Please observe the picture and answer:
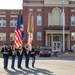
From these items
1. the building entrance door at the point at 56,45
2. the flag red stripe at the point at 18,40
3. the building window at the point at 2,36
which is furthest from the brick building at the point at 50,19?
the flag red stripe at the point at 18,40

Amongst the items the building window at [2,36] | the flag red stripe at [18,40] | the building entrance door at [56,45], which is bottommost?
the building entrance door at [56,45]

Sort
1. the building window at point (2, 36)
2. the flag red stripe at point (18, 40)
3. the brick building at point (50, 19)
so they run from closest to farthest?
the flag red stripe at point (18, 40)
the brick building at point (50, 19)
the building window at point (2, 36)

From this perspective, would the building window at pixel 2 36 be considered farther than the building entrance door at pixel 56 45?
Yes

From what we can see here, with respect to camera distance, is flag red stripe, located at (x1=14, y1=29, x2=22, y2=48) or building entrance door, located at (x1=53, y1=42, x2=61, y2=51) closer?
flag red stripe, located at (x1=14, y1=29, x2=22, y2=48)

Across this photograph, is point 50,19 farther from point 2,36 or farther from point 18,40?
point 18,40

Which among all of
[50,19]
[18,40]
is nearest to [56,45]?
[50,19]

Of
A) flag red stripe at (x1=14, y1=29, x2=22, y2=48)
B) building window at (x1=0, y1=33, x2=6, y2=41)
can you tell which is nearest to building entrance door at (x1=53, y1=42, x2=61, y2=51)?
building window at (x1=0, y1=33, x2=6, y2=41)

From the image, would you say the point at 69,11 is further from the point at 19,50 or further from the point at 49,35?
the point at 19,50

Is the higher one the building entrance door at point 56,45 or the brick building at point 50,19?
the brick building at point 50,19

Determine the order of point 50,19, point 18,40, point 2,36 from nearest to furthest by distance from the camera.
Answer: point 18,40, point 50,19, point 2,36

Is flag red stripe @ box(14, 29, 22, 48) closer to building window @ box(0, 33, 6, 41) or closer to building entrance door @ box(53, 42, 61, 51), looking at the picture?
building entrance door @ box(53, 42, 61, 51)

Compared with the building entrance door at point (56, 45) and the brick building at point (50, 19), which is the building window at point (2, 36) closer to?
the brick building at point (50, 19)

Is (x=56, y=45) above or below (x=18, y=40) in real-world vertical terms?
below

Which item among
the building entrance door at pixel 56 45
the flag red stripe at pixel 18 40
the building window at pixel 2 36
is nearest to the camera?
the flag red stripe at pixel 18 40
